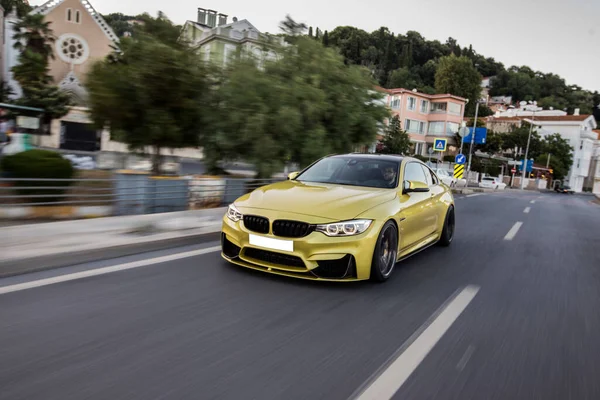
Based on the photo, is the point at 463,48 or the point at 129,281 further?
the point at 463,48

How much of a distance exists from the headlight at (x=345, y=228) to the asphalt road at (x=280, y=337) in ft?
1.97

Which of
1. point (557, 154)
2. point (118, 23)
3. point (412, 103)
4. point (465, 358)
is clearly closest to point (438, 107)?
point (412, 103)

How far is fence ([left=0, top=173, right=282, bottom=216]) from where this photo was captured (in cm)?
810

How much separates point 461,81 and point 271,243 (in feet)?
294

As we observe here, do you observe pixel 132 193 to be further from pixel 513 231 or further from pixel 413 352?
pixel 513 231

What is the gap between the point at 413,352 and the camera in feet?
11.7

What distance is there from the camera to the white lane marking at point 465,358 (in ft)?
11.0

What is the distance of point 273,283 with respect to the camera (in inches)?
199

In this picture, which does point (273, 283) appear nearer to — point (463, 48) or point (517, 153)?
point (517, 153)

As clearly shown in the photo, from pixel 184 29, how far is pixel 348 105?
4.66 m

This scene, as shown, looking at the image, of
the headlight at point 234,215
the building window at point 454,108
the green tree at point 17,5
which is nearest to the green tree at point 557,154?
the building window at point 454,108

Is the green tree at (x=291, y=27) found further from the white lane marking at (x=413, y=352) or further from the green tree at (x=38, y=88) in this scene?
the green tree at (x=38, y=88)

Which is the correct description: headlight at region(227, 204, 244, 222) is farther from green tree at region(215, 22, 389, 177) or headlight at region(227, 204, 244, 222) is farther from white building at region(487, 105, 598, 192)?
white building at region(487, 105, 598, 192)

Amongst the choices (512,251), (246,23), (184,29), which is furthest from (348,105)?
(246,23)
